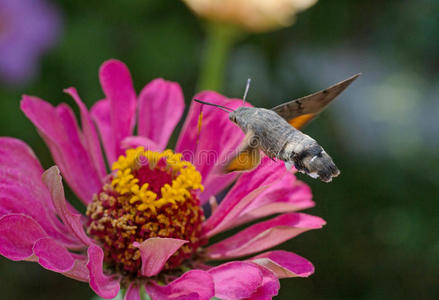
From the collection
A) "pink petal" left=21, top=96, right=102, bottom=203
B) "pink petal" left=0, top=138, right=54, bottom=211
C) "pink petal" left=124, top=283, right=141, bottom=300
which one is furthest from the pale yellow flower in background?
"pink petal" left=124, top=283, right=141, bottom=300

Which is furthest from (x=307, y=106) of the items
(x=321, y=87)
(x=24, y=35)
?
(x=24, y=35)

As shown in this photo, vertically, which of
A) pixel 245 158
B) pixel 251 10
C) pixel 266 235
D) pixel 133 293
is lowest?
pixel 133 293

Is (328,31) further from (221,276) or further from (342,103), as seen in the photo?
(221,276)

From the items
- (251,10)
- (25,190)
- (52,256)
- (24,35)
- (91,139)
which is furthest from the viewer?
(24,35)

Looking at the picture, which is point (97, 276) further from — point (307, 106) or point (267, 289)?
point (307, 106)

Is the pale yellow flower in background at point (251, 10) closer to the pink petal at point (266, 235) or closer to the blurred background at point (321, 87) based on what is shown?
the blurred background at point (321, 87)

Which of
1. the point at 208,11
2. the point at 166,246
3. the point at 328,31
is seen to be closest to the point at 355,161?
the point at 328,31
